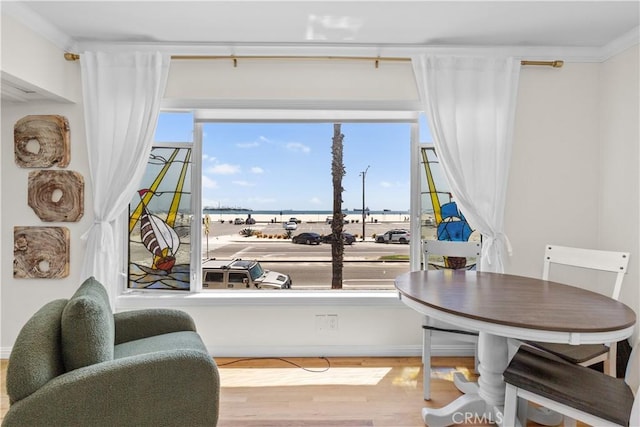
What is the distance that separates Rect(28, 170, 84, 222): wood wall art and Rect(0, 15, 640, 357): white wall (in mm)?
76

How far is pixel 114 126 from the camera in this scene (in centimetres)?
253

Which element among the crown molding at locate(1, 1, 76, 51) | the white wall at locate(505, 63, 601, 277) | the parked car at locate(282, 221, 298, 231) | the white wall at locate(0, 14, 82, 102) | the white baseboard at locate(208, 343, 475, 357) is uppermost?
the crown molding at locate(1, 1, 76, 51)

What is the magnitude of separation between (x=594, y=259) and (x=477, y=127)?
1125 millimetres

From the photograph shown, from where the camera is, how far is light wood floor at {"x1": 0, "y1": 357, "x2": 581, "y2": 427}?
6.37 feet

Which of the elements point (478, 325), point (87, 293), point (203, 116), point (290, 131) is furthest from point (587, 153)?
point (87, 293)

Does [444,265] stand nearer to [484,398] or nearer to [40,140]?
[484,398]

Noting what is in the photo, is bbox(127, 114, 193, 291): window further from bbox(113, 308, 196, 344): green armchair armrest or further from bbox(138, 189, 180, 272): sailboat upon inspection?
bbox(113, 308, 196, 344): green armchair armrest

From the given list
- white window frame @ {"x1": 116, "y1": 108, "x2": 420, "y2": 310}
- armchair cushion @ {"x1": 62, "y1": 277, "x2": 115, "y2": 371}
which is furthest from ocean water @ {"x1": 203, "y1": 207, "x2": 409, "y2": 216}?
armchair cushion @ {"x1": 62, "y1": 277, "x2": 115, "y2": 371}

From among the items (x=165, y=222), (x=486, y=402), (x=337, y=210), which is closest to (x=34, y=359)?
(x=165, y=222)

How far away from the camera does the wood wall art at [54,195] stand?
101 inches

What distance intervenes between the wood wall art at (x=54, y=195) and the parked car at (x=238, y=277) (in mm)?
1053

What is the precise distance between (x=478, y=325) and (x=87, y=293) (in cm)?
173

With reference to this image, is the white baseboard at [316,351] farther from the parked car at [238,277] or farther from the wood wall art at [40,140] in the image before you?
the wood wall art at [40,140]

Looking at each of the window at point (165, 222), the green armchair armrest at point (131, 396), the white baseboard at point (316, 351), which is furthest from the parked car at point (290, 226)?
the green armchair armrest at point (131, 396)
